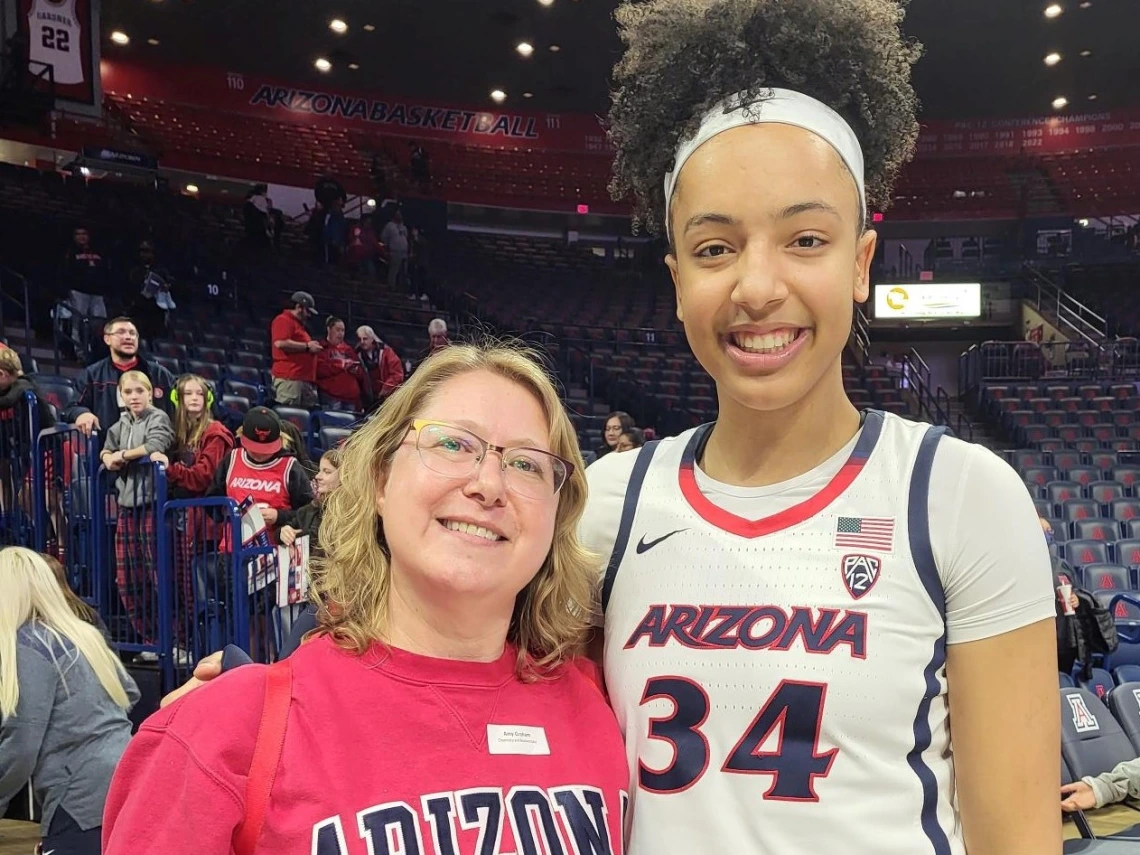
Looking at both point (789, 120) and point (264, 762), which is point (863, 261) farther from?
point (264, 762)

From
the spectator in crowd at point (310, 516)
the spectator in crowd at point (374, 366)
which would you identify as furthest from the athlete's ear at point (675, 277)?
the spectator in crowd at point (374, 366)

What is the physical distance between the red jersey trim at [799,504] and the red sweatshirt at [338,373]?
6.34m

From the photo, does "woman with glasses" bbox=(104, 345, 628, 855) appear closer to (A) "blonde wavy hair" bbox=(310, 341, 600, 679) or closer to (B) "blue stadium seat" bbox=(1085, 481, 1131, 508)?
(A) "blonde wavy hair" bbox=(310, 341, 600, 679)

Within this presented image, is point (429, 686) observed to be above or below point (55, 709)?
above

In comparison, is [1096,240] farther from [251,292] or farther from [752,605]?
[752,605]

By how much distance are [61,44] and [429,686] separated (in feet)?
36.0

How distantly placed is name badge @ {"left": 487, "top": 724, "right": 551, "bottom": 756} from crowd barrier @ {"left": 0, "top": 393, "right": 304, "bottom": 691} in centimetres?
300

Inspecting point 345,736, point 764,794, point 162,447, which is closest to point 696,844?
point 764,794

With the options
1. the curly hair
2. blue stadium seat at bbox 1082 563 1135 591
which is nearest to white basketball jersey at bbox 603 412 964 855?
the curly hair

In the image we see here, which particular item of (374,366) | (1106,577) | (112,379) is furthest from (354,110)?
(1106,577)

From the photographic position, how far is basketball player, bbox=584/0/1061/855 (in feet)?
3.49

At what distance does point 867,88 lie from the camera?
4.15 feet

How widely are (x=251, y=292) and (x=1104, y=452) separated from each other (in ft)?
33.4

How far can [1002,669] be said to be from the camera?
106 cm
